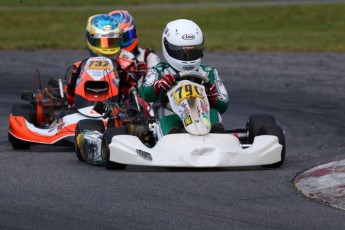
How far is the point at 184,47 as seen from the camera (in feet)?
35.0

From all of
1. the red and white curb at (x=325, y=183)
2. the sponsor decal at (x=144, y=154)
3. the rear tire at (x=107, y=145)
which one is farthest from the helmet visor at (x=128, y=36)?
the red and white curb at (x=325, y=183)

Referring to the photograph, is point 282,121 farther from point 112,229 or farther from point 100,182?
point 112,229

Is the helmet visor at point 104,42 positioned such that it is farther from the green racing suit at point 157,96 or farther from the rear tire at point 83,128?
the green racing suit at point 157,96

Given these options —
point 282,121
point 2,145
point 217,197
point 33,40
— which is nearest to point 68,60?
point 33,40

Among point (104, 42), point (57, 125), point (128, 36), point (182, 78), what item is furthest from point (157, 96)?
point (128, 36)

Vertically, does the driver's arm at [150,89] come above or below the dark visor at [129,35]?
above

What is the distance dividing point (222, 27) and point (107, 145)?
19522mm

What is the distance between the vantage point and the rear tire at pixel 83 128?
1067cm

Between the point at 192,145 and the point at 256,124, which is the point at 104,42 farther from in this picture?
the point at 192,145

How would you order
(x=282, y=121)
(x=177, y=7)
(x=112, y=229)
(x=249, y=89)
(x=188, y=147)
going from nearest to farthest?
(x=112, y=229) → (x=188, y=147) → (x=282, y=121) → (x=249, y=89) → (x=177, y=7)

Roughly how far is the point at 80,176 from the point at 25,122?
313cm

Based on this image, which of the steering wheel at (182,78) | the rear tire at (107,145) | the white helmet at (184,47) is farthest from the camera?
the white helmet at (184,47)

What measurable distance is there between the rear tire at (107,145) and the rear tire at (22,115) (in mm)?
2233

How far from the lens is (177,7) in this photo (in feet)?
112
